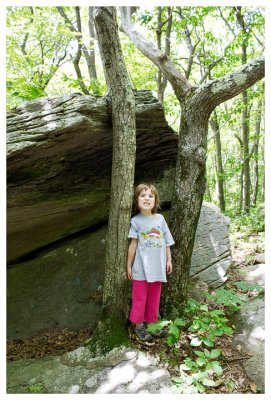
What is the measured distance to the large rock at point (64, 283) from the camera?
5.23 m

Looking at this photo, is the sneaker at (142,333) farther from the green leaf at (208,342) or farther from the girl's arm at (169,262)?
the girl's arm at (169,262)

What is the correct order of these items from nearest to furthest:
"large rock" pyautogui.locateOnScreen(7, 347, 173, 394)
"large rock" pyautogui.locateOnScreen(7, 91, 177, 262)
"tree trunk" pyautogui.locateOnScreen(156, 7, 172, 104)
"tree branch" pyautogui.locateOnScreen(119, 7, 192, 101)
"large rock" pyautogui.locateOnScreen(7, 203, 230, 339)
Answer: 1. "large rock" pyautogui.locateOnScreen(7, 347, 173, 394)
2. "large rock" pyautogui.locateOnScreen(7, 91, 177, 262)
3. "tree branch" pyautogui.locateOnScreen(119, 7, 192, 101)
4. "large rock" pyautogui.locateOnScreen(7, 203, 230, 339)
5. "tree trunk" pyautogui.locateOnScreen(156, 7, 172, 104)

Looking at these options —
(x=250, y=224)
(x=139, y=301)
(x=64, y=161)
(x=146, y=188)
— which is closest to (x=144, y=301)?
(x=139, y=301)

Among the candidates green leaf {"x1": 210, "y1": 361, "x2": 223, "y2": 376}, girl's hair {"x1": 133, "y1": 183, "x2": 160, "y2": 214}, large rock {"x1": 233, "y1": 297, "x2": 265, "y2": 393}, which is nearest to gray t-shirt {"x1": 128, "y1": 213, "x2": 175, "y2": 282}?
girl's hair {"x1": 133, "y1": 183, "x2": 160, "y2": 214}

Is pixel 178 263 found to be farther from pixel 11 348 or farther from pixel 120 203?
pixel 11 348

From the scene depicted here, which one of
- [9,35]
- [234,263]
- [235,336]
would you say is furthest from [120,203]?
[9,35]

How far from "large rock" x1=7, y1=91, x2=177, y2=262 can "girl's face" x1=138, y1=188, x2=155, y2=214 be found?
3.57 ft

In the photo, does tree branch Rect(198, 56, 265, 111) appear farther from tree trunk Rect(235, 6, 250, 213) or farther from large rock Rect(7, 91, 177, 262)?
tree trunk Rect(235, 6, 250, 213)

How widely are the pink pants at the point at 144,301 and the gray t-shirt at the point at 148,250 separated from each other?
0.49 ft

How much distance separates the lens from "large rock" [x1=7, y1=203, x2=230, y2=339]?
523cm

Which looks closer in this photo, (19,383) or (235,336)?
(19,383)

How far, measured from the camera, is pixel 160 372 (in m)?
3.54

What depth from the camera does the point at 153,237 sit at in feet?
13.3
